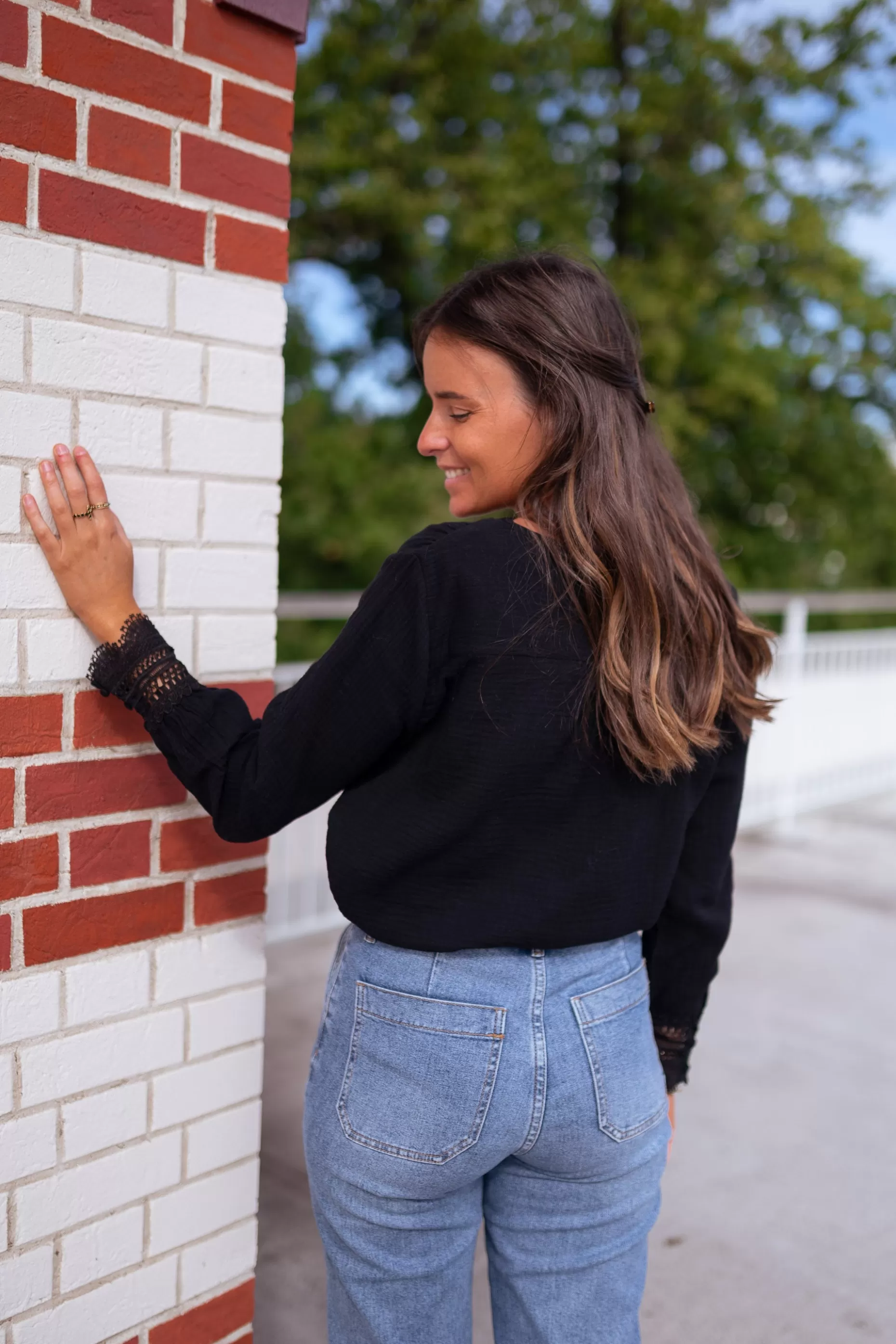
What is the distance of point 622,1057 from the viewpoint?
54.6 inches

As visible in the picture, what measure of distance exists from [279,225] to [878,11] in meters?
11.2

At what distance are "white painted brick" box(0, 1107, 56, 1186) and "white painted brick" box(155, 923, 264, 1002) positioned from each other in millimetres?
215

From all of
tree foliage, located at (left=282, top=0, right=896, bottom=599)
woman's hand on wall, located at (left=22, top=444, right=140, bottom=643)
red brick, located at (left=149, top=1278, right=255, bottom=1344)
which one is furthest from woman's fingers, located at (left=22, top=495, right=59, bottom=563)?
tree foliage, located at (left=282, top=0, right=896, bottom=599)

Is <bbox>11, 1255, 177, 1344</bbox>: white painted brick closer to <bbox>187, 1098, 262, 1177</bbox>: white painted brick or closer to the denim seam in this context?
<bbox>187, 1098, 262, 1177</bbox>: white painted brick

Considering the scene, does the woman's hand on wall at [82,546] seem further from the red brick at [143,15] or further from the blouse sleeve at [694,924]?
the blouse sleeve at [694,924]

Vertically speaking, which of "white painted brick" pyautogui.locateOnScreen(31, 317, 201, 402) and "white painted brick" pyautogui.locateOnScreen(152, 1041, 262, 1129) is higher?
"white painted brick" pyautogui.locateOnScreen(31, 317, 201, 402)

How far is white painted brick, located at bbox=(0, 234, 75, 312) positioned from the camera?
1.36 metres

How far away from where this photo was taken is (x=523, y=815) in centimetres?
129

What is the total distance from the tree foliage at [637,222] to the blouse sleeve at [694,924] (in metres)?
6.74

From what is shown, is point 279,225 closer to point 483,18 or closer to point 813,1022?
point 813,1022

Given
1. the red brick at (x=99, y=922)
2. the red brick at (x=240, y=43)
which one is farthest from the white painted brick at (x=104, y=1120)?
the red brick at (x=240, y=43)

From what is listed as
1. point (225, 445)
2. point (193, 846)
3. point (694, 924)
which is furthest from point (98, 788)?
point (694, 924)

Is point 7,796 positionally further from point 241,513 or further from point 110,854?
point 241,513

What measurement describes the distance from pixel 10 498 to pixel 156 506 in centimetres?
21
